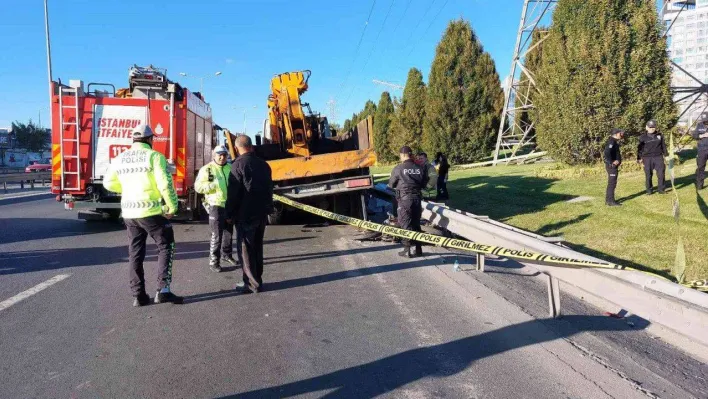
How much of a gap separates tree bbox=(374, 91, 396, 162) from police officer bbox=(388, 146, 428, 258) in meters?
35.6

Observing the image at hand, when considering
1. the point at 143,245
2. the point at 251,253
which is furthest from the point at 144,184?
the point at 251,253

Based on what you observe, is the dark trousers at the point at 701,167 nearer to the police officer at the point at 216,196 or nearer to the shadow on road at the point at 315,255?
the shadow on road at the point at 315,255

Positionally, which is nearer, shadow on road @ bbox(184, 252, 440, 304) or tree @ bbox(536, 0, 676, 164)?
shadow on road @ bbox(184, 252, 440, 304)

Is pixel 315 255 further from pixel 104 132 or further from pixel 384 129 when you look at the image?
pixel 384 129

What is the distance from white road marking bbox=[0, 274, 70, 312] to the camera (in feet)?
17.7

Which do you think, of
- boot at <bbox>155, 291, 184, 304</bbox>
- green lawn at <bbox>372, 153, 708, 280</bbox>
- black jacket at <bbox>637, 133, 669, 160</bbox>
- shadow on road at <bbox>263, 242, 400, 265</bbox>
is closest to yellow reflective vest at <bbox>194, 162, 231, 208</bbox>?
shadow on road at <bbox>263, 242, 400, 265</bbox>

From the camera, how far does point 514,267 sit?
7.21 m

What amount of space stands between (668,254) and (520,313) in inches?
141

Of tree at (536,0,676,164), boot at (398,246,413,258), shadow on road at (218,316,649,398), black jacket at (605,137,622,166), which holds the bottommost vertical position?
A: shadow on road at (218,316,649,398)

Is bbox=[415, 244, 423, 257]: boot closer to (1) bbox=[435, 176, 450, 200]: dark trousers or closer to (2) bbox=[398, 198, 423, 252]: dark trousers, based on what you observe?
(2) bbox=[398, 198, 423, 252]: dark trousers

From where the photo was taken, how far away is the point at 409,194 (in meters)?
7.86

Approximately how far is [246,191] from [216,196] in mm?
1570

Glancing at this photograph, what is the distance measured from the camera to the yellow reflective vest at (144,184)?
17.2 feet

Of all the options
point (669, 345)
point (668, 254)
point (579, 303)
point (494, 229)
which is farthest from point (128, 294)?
point (668, 254)
